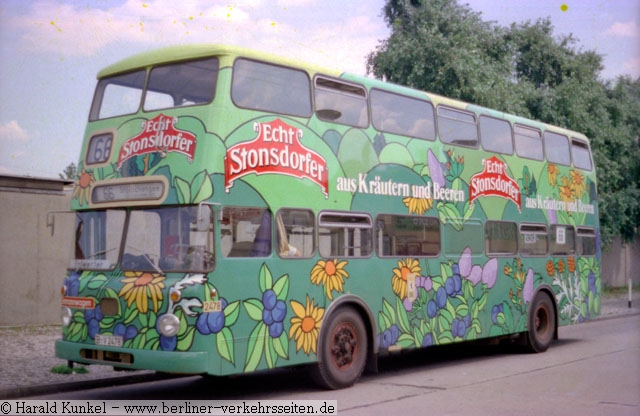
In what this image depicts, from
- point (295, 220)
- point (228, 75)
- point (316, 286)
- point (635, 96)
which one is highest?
point (635, 96)

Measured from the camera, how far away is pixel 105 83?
1080 cm

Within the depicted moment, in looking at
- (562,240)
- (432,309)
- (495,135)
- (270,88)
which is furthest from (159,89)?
(562,240)

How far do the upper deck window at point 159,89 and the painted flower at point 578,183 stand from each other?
945cm

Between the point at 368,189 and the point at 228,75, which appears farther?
the point at 368,189

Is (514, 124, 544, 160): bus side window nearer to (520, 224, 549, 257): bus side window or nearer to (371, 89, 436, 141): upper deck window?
(520, 224, 549, 257): bus side window

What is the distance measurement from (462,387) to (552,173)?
258 inches

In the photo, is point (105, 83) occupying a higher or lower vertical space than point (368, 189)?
higher

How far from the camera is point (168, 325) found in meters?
9.02

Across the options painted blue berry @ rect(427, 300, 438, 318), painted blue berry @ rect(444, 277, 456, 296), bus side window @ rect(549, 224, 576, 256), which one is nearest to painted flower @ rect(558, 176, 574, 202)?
bus side window @ rect(549, 224, 576, 256)

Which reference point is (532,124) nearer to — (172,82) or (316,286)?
(316,286)

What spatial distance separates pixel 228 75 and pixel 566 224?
30.0ft

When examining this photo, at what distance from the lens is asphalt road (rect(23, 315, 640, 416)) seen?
366 inches

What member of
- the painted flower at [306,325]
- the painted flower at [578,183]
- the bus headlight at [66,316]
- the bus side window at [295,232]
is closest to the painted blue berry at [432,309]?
the painted flower at [306,325]

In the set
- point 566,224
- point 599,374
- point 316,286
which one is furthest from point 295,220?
point 566,224
